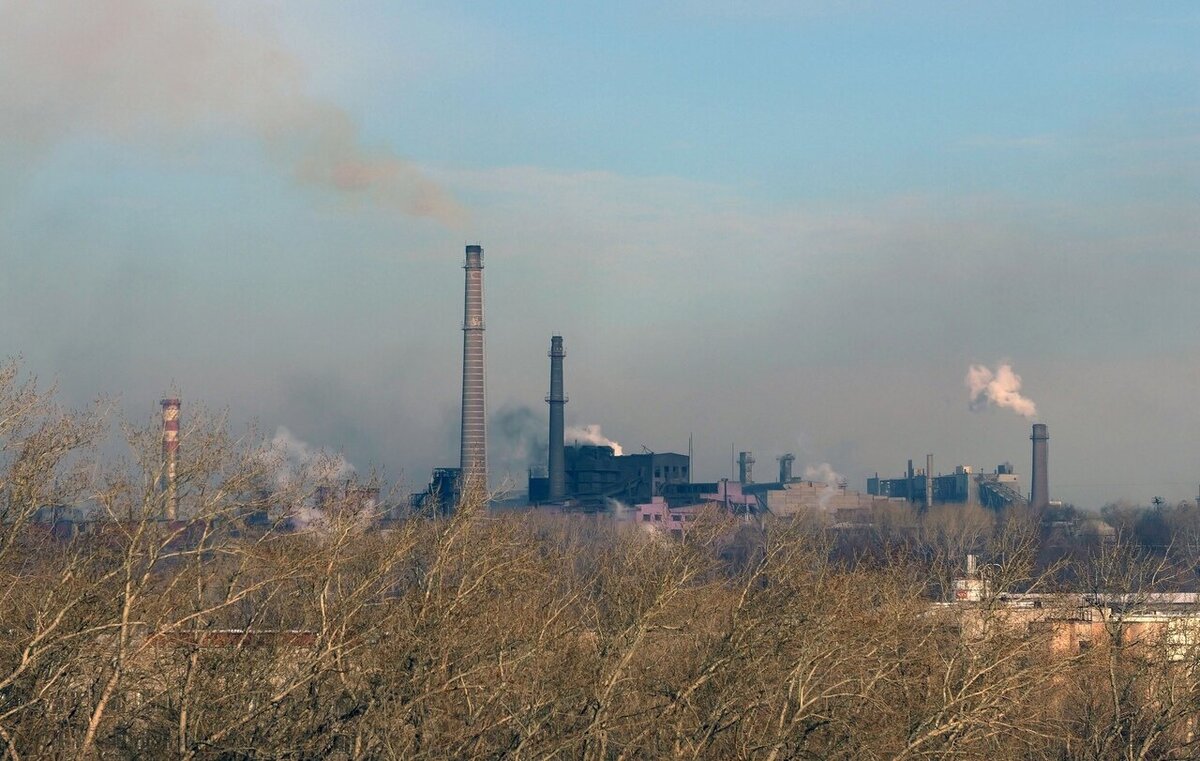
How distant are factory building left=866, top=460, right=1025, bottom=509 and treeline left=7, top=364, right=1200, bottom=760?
75027 millimetres

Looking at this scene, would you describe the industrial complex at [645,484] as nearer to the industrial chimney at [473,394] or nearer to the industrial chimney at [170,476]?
the industrial chimney at [473,394]

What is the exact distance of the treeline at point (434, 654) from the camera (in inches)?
505

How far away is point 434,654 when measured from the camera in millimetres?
13578

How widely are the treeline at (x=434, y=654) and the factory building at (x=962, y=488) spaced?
75.0m

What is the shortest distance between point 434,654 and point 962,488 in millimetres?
85081

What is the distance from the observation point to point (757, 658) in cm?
1490

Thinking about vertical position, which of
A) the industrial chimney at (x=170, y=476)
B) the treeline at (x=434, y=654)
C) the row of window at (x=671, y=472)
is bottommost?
the treeline at (x=434, y=654)

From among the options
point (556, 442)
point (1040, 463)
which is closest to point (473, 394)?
point (556, 442)

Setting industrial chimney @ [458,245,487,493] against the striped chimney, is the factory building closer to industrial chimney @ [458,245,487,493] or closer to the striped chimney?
industrial chimney @ [458,245,487,493]

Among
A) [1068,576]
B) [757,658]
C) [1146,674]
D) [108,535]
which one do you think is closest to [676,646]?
[757,658]

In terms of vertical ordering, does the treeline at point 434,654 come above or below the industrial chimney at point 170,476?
below

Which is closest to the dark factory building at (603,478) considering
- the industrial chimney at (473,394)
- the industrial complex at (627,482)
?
the industrial complex at (627,482)

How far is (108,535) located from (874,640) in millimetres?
7208

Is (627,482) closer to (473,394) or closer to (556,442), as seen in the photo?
(556,442)
